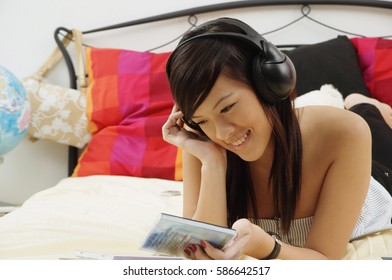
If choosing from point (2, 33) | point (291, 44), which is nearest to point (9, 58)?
point (2, 33)

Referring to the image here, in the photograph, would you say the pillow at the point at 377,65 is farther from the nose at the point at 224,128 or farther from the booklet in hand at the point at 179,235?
the booklet in hand at the point at 179,235

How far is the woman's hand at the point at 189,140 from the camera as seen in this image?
107 cm

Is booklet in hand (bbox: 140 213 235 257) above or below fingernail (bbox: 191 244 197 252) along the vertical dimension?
above

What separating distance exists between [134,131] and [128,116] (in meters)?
0.09

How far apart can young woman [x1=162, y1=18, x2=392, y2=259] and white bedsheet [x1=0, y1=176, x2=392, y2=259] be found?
16 cm

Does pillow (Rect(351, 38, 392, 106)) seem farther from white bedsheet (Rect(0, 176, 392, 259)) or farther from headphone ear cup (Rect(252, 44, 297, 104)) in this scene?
→ headphone ear cup (Rect(252, 44, 297, 104))

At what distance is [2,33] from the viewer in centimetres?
227

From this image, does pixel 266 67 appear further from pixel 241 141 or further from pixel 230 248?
pixel 230 248

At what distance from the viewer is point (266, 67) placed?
0.85m

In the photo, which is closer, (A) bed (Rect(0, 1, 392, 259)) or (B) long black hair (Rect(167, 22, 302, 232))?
(B) long black hair (Rect(167, 22, 302, 232))

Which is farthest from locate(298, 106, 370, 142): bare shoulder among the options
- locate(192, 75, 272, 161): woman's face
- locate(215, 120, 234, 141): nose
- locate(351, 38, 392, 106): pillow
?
locate(351, 38, 392, 106): pillow

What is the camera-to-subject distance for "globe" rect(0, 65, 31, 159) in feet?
5.84

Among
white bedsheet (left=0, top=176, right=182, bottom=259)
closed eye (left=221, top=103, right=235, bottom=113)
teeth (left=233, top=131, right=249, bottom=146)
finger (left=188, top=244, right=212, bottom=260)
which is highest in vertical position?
closed eye (left=221, top=103, right=235, bottom=113)

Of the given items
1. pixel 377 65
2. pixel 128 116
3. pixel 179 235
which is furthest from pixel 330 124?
pixel 128 116
